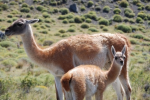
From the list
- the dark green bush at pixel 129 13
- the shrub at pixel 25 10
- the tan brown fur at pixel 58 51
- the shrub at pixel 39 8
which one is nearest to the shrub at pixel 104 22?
the dark green bush at pixel 129 13

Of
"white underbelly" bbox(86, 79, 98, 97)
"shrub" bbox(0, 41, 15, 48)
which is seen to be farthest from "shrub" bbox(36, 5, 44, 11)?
"white underbelly" bbox(86, 79, 98, 97)

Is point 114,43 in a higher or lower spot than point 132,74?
higher

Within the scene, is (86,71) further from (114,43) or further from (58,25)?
(58,25)

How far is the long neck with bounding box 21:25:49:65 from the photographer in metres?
6.37

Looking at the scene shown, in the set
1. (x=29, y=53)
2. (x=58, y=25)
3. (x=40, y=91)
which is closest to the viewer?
(x=29, y=53)

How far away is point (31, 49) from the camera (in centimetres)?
637

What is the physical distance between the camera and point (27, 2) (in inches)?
2087

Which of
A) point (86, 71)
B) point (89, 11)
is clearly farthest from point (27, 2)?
point (86, 71)

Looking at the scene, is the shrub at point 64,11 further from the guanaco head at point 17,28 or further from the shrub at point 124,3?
the guanaco head at point 17,28

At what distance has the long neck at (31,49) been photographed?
20.9 ft

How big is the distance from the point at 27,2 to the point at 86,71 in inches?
1963

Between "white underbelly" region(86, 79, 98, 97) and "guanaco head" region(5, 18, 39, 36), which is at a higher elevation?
"guanaco head" region(5, 18, 39, 36)

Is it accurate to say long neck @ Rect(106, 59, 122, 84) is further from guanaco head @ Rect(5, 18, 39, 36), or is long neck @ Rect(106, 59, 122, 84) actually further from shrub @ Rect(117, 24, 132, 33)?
shrub @ Rect(117, 24, 132, 33)

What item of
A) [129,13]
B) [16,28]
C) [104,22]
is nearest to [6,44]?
[16,28]
